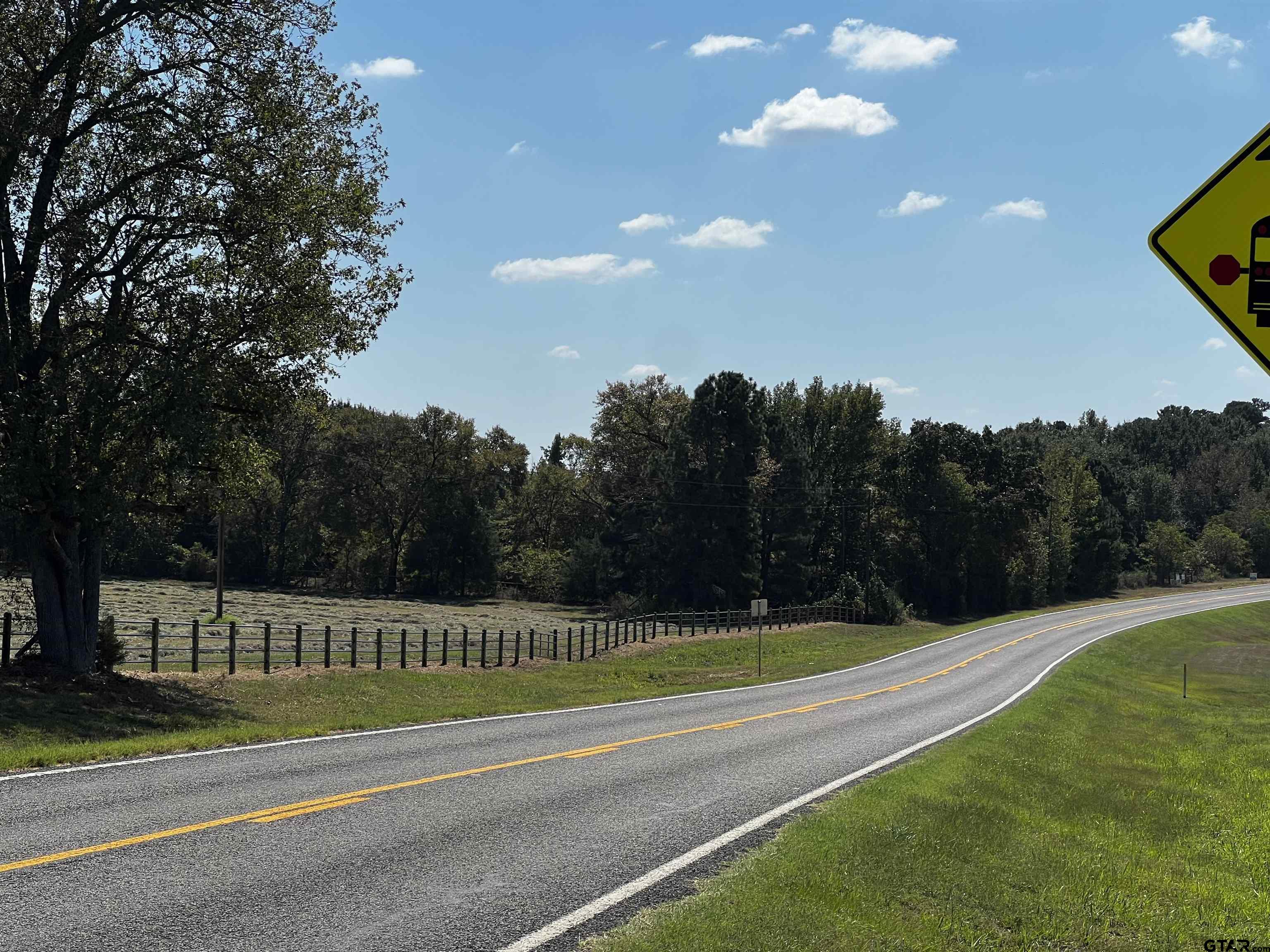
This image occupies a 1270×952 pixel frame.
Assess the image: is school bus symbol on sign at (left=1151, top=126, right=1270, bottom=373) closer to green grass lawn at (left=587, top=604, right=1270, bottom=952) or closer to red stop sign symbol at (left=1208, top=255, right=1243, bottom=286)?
red stop sign symbol at (left=1208, top=255, right=1243, bottom=286)

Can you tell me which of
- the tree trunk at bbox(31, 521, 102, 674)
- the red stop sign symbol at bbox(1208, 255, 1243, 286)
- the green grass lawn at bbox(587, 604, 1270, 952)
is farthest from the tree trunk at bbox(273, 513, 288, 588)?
the red stop sign symbol at bbox(1208, 255, 1243, 286)

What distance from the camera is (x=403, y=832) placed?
970 cm

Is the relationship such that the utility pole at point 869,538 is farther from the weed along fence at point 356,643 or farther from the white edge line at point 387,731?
the white edge line at point 387,731

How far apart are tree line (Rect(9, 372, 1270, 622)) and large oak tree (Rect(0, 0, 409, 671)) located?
5349 centimetres

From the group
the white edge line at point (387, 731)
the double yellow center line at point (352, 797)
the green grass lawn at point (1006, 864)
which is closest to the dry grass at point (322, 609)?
the white edge line at point (387, 731)

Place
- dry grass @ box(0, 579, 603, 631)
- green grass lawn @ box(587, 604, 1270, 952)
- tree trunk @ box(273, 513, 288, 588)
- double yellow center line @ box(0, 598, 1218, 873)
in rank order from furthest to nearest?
1. tree trunk @ box(273, 513, 288, 588)
2. dry grass @ box(0, 579, 603, 631)
3. double yellow center line @ box(0, 598, 1218, 873)
4. green grass lawn @ box(587, 604, 1270, 952)

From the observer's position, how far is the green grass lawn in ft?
24.9

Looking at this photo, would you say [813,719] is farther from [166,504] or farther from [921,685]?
[166,504]

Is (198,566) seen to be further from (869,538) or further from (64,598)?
(64,598)

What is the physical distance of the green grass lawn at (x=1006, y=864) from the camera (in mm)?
7598

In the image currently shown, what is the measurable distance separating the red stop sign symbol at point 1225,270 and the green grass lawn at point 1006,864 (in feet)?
15.7

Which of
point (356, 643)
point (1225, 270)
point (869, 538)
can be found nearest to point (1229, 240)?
point (1225, 270)

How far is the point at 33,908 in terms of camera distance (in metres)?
7.11

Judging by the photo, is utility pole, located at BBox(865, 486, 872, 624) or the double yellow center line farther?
utility pole, located at BBox(865, 486, 872, 624)
